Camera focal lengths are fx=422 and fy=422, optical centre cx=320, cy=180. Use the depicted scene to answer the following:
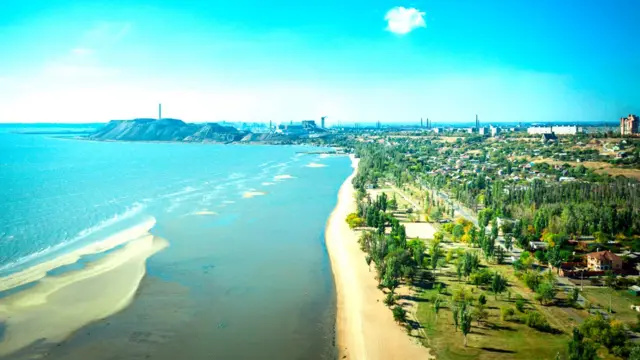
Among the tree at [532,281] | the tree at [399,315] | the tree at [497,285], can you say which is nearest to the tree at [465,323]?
the tree at [399,315]

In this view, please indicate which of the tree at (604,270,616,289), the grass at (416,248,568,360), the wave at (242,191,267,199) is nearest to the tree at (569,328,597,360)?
the grass at (416,248,568,360)

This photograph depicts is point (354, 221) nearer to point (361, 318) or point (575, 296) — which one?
point (361, 318)

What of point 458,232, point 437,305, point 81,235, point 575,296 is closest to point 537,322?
point 575,296

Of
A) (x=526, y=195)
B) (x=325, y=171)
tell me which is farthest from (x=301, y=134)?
(x=526, y=195)

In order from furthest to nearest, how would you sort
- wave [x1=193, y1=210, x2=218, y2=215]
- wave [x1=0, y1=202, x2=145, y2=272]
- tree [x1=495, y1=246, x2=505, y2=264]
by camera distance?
wave [x1=193, y1=210, x2=218, y2=215] → tree [x1=495, y1=246, x2=505, y2=264] → wave [x1=0, y1=202, x2=145, y2=272]

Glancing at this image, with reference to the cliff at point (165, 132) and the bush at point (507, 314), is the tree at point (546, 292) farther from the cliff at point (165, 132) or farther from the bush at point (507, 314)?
the cliff at point (165, 132)

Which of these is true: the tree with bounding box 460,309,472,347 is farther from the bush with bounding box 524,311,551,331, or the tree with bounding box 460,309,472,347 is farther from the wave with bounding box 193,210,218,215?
the wave with bounding box 193,210,218,215
